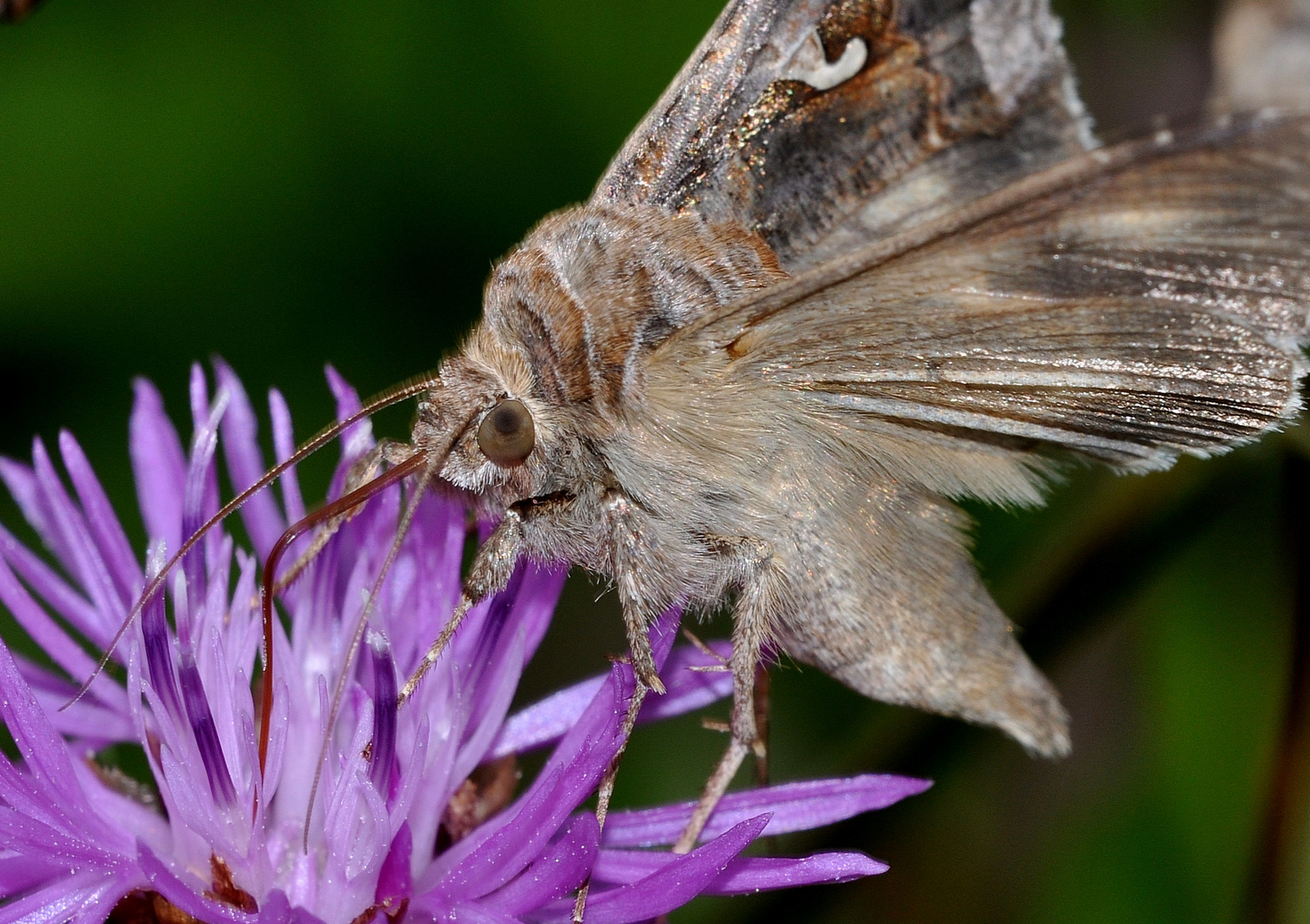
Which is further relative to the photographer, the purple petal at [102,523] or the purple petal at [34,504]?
the purple petal at [34,504]

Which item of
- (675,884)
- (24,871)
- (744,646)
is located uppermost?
(24,871)

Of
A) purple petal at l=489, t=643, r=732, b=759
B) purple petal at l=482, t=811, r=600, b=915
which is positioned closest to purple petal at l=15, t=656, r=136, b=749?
purple petal at l=489, t=643, r=732, b=759

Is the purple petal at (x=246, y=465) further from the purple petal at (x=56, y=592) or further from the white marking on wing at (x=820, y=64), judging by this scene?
the white marking on wing at (x=820, y=64)

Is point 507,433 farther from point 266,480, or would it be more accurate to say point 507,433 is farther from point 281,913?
point 281,913

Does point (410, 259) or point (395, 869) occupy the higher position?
point (410, 259)

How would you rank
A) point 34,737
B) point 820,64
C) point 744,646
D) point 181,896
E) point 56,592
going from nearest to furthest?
point 181,896
point 34,737
point 744,646
point 56,592
point 820,64

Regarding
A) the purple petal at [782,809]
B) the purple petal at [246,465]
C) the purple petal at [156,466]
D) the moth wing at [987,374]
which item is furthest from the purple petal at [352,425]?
the purple petal at [782,809]

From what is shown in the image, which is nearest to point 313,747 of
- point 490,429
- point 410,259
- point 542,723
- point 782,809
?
point 542,723
